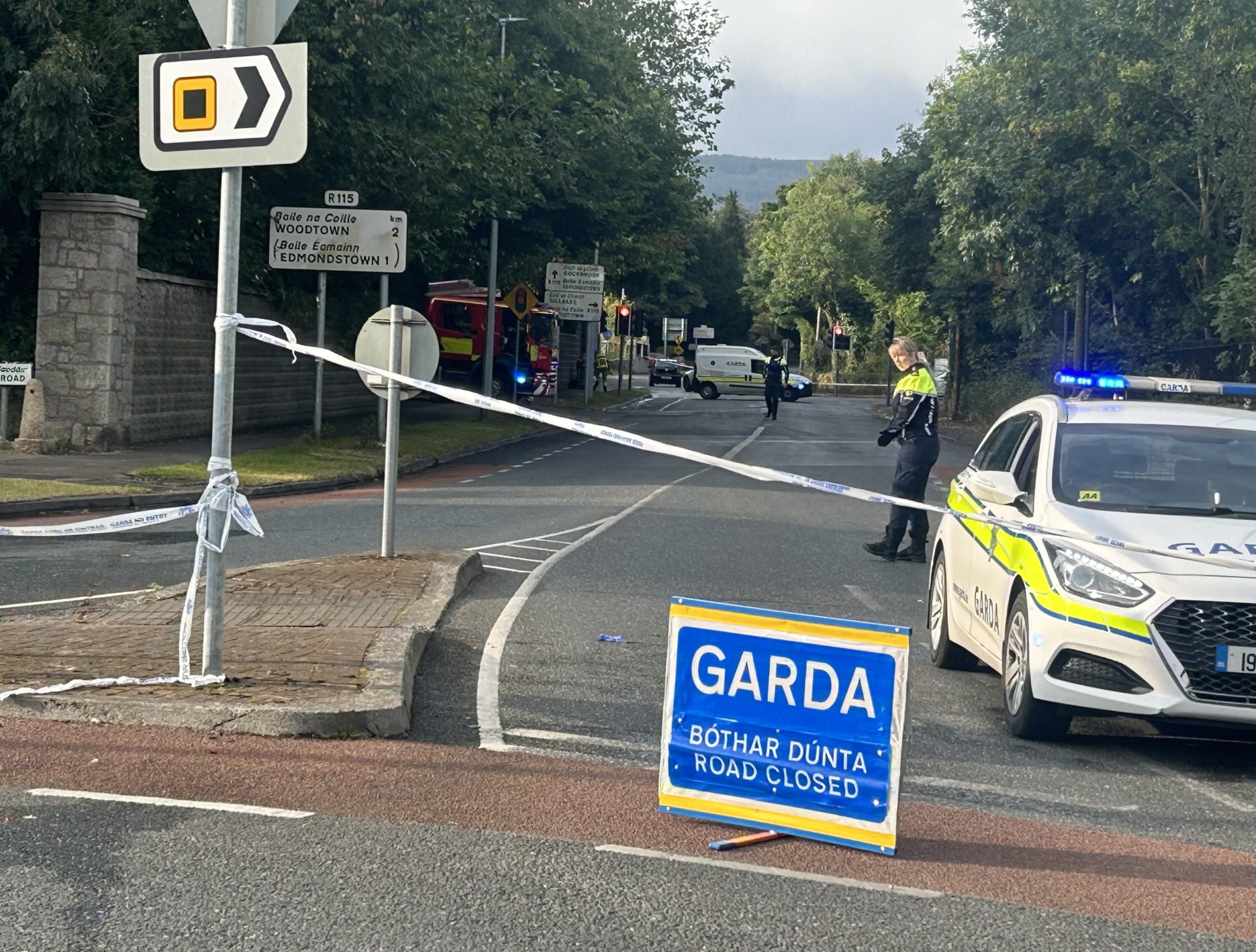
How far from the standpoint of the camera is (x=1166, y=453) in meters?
7.78

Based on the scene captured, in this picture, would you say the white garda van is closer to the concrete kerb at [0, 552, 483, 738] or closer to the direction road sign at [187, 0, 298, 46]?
the direction road sign at [187, 0, 298, 46]

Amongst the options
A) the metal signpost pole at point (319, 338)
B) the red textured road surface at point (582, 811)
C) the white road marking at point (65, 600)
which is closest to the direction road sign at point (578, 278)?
the metal signpost pole at point (319, 338)

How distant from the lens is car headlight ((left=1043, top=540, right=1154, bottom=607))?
653 centimetres

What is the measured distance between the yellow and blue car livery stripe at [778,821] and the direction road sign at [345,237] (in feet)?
62.7

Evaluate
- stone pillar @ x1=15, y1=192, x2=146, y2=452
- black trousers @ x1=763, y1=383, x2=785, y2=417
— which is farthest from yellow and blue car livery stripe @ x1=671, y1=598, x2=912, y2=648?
black trousers @ x1=763, y1=383, x2=785, y2=417

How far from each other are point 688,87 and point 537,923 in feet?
166

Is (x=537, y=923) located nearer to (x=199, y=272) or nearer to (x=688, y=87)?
(x=199, y=272)

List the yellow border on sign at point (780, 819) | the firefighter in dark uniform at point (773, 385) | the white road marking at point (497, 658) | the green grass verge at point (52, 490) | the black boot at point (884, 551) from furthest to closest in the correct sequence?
the firefighter in dark uniform at point (773, 385)
the green grass verge at point (52, 490)
the black boot at point (884, 551)
the white road marking at point (497, 658)
the yellow border on sign at point (780, 819)

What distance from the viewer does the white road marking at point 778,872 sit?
4840 mm

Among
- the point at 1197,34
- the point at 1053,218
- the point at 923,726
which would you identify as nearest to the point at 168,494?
the point at 923,726

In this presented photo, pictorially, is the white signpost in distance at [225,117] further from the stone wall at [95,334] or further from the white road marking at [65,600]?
the stone wall at [95,334]

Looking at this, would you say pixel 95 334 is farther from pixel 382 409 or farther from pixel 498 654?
pixel 498 654

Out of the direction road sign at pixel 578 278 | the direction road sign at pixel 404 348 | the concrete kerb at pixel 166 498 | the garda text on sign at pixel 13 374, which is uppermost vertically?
the direction road sign at pixel 578 278

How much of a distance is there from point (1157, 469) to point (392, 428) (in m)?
5.28
